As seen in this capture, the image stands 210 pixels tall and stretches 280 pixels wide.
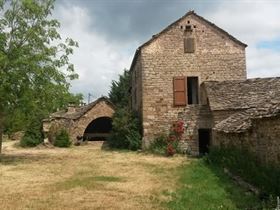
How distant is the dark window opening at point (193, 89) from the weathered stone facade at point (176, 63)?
794 millimetres

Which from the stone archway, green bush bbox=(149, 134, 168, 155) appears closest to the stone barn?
the stone archway

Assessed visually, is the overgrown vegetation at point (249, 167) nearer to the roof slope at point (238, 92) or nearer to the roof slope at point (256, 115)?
the roof slope at point (256, 115)

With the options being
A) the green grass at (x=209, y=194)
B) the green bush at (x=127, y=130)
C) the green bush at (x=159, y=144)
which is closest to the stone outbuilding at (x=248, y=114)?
the green grass at (x=209, y=194)

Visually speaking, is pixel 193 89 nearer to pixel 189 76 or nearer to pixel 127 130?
pixel 189 76

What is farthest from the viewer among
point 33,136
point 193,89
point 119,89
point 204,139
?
point 119,89

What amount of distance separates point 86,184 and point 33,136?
20.0 meters

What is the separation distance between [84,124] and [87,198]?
21631mm

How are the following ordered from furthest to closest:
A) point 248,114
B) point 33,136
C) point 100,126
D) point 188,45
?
point 100,126, point 33,136, point 188,45, point 248,114

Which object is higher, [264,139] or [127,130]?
[127,130]

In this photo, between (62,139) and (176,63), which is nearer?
(176,63)

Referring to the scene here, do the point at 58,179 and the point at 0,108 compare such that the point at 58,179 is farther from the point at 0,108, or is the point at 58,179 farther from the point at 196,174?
the point at 0,108

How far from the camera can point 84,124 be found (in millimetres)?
31562

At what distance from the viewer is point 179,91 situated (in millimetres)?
23438

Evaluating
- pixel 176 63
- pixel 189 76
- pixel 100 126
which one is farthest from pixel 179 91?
pixel 100 126
